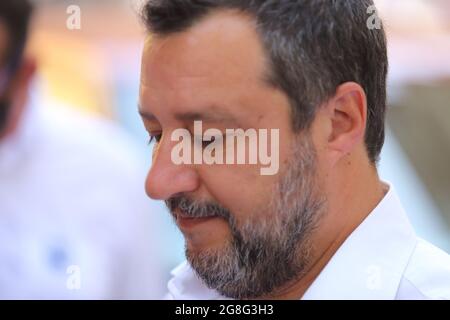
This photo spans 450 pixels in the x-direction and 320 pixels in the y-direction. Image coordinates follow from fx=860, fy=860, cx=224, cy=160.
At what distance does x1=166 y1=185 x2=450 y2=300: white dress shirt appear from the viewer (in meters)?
1.03

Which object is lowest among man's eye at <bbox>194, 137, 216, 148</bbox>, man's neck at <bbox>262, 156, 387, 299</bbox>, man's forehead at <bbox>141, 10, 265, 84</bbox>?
man's neck at <bbox>262, 156, 387, 299</bbox>

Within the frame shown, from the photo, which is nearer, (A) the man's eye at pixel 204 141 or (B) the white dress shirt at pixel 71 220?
(A) the man's eye at pixel 204 141

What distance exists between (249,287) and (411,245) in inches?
8.2

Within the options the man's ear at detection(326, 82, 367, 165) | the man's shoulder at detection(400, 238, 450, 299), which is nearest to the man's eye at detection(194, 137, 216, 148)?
the man's ear at detection(326, 82, 367, 165)

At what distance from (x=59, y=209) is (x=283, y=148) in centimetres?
118

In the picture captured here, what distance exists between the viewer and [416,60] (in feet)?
12.7

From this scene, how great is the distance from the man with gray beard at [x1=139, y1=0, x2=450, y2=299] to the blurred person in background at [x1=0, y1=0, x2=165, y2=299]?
102 cm

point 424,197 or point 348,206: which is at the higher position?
point 348,206

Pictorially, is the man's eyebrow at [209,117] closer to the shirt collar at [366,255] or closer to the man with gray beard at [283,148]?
the man with gray beard at [283,148]

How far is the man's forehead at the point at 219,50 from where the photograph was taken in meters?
1.01

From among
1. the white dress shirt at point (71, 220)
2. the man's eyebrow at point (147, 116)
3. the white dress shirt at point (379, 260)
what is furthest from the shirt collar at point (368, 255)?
the white dress shirt at point (71, 220)

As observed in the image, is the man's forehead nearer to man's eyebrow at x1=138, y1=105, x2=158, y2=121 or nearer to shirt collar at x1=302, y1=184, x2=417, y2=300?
man's eyebrow at x1=138, y1=105, x2=158, y2=121
